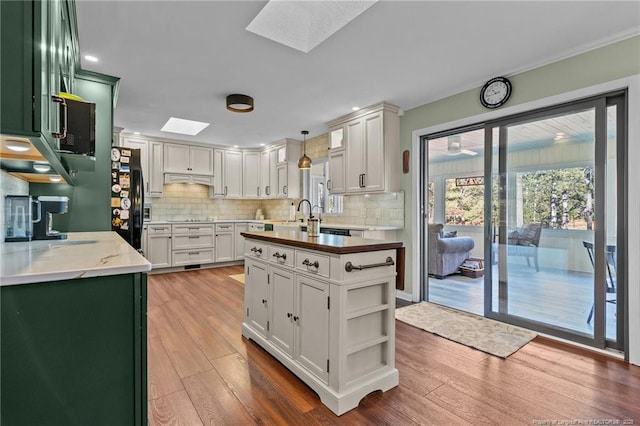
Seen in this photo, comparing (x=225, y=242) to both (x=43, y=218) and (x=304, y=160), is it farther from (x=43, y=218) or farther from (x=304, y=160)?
(x=43, y=218)

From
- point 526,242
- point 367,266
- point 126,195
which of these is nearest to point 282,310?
point 367,266

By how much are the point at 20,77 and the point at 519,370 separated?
3.13 metres

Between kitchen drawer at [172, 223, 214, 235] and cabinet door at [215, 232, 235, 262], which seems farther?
cabinet door at [215, 232, 235, 262]

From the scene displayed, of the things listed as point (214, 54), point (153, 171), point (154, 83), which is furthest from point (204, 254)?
point (214, 54)

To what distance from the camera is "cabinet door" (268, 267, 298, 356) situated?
2.23m

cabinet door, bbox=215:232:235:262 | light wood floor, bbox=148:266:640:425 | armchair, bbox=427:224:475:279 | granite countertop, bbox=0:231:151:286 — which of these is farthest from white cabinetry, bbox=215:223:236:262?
granite countertop, bbox=0:231:151:286

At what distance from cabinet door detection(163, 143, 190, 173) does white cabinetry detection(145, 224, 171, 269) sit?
1.14 m

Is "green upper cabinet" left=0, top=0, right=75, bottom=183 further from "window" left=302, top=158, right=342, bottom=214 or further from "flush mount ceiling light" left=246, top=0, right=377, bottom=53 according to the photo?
"window" left=302, top=158, right=342, bottom=214

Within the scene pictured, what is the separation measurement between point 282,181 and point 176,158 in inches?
82.4

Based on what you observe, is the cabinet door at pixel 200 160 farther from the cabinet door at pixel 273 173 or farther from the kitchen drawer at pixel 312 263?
the kitchen drawer at pixel 312 263

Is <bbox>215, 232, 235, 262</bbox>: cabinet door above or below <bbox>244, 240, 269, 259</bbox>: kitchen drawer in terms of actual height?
below

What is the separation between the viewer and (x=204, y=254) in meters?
6.11

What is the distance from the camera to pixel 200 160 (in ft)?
21.0

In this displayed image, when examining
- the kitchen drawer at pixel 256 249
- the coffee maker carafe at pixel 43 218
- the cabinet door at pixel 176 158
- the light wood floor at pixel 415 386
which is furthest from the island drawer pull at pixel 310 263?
the cabinet door at pixel 176 158
